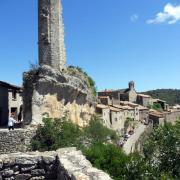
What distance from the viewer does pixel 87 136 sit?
34.8 meters

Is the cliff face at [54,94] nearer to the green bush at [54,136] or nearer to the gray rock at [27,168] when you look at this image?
the green bush at [54,136]

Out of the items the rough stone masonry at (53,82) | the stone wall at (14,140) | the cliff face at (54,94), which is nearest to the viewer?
the stone wall at (14,140)

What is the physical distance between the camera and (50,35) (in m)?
39.9

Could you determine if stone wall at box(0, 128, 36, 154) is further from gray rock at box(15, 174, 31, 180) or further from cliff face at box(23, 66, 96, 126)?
gray rock at box(15, 174, 31, 180)

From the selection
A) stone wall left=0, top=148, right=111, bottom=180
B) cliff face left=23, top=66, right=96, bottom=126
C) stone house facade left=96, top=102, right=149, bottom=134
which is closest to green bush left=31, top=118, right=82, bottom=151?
cliff face left=23, top=66, right=96, bottom=126

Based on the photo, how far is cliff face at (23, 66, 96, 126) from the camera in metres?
35.2

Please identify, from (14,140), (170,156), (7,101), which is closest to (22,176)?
(170,156)

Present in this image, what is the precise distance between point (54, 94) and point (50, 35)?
6671 millimetres

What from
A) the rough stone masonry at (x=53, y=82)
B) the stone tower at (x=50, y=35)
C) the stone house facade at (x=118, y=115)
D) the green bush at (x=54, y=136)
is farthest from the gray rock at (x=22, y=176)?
the stone house facade at (x=118, y=115)

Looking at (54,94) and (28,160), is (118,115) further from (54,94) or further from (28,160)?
(28,160)

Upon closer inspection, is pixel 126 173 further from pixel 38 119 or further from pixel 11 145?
pixel 38 119

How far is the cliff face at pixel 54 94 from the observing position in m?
35.2

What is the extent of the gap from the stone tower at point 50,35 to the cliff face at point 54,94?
1838 mm

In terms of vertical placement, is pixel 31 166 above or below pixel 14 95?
below
